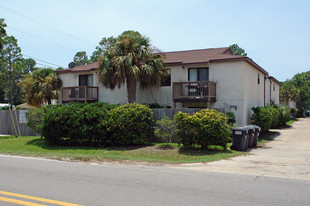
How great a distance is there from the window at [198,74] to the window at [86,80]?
8603mm

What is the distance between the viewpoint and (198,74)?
19.6 meters

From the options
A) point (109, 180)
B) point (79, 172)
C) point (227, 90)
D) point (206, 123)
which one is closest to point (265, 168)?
point (206, 123)

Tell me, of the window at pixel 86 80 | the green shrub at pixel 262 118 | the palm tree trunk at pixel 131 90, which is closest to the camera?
the green shrub at pixel 262 118

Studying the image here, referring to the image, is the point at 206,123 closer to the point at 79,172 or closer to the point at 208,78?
the point at 79,172

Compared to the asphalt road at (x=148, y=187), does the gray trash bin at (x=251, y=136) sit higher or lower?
higher

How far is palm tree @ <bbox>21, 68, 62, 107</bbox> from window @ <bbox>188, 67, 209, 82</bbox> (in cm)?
1175

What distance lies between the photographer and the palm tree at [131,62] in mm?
17862

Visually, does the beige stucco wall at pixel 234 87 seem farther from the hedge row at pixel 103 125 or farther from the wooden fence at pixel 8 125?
the wooden fence at pixel 8 125

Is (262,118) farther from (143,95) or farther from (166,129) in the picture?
(143,95)

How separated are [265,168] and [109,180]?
4935 millimetres

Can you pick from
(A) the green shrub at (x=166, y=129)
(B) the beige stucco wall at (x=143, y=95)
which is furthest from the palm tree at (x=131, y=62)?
(A) the green shrub at (x=166, y=129)

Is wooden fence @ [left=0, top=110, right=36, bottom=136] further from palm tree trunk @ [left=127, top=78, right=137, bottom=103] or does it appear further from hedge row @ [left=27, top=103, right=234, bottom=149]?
palm tree trunk @ [left=127, top=78, right=137, bottom=103]

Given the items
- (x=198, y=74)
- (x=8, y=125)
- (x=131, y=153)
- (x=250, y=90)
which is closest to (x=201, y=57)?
(x=198, y=74)

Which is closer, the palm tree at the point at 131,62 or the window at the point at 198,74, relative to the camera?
the palm tree at the point at 131,62
